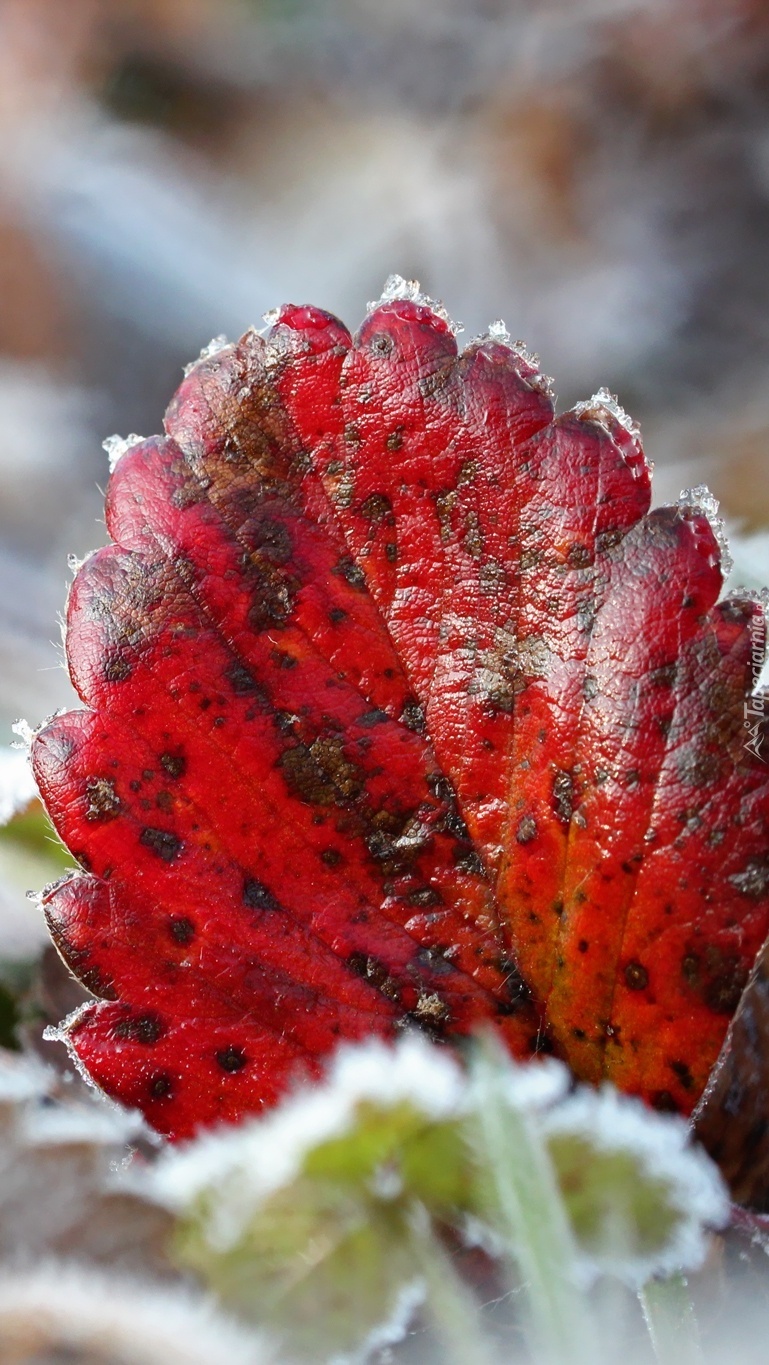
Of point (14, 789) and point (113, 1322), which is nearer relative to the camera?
point (113, 1322)

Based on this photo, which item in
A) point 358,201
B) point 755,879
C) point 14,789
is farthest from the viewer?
point 358,201

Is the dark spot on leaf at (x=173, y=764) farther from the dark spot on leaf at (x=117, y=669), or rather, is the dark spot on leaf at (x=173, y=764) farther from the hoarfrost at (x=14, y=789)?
the hoarfrost at (x=14, y=789)

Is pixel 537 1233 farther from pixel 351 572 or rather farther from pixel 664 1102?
pixel 351 572

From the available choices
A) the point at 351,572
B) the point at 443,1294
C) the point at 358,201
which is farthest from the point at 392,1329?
the point at 358,201

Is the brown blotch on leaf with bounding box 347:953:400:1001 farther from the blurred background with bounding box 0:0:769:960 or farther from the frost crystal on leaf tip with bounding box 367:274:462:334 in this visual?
the blurred background with bounding box 0:0:769:960

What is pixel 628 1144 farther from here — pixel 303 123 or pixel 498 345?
pixel 303 123

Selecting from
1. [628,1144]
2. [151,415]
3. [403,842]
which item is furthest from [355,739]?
[151,415]
